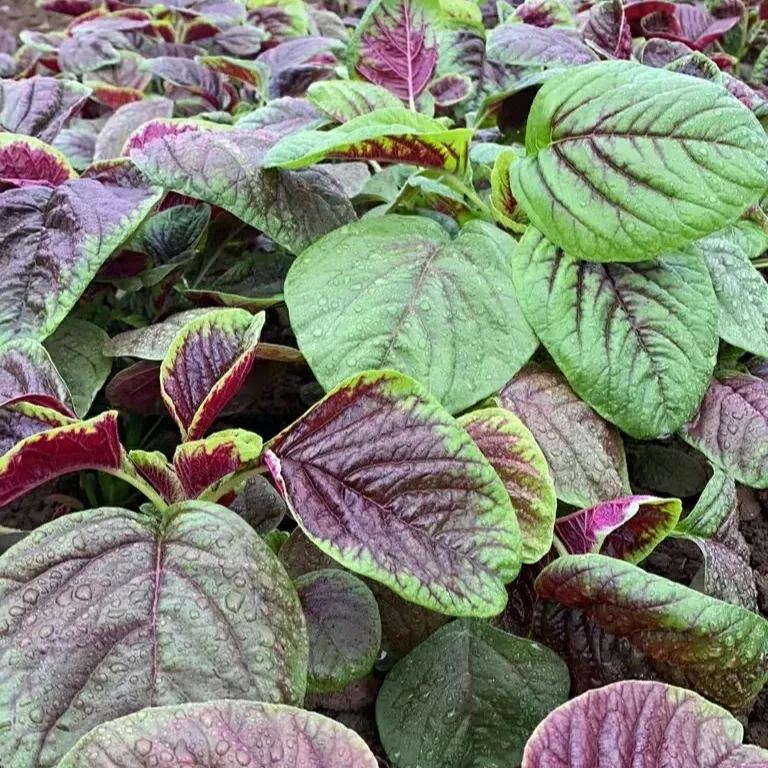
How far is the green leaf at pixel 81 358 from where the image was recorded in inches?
34.9

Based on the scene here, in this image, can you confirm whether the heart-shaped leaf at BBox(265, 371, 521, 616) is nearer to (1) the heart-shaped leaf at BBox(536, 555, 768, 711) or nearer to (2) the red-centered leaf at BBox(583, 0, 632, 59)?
(1) the heart-shaped leaf at BBox(536, 555, 768, 711)

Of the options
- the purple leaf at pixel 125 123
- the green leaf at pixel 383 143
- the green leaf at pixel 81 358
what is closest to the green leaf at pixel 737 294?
the green leaf at pixel 383 143

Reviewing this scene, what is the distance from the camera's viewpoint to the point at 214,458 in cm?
67

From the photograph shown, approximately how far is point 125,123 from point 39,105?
0.52ft

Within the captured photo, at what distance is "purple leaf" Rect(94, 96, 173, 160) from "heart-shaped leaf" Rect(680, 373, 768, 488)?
0.78 m

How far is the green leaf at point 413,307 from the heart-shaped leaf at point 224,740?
12.7 inches

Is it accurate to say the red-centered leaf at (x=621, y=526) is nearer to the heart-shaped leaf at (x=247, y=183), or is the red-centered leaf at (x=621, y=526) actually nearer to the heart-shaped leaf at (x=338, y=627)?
the heart-shaped leaf at (x=338, y=627)

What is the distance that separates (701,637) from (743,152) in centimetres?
41

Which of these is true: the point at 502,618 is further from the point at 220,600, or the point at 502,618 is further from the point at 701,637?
the point at 220,600

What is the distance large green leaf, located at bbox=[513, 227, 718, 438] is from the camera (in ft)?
2.70

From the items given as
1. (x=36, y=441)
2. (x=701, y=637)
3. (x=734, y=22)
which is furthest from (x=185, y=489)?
(x=734, y=22)

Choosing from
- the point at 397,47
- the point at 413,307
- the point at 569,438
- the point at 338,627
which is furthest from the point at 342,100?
the point at 338,627

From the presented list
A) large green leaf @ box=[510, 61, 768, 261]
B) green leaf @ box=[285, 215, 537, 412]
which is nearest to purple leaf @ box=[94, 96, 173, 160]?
green leaf @ box=[285, 215, 537, 412]

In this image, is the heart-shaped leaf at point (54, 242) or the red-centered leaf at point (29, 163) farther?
the red-centered leaf at point (29, 163)
